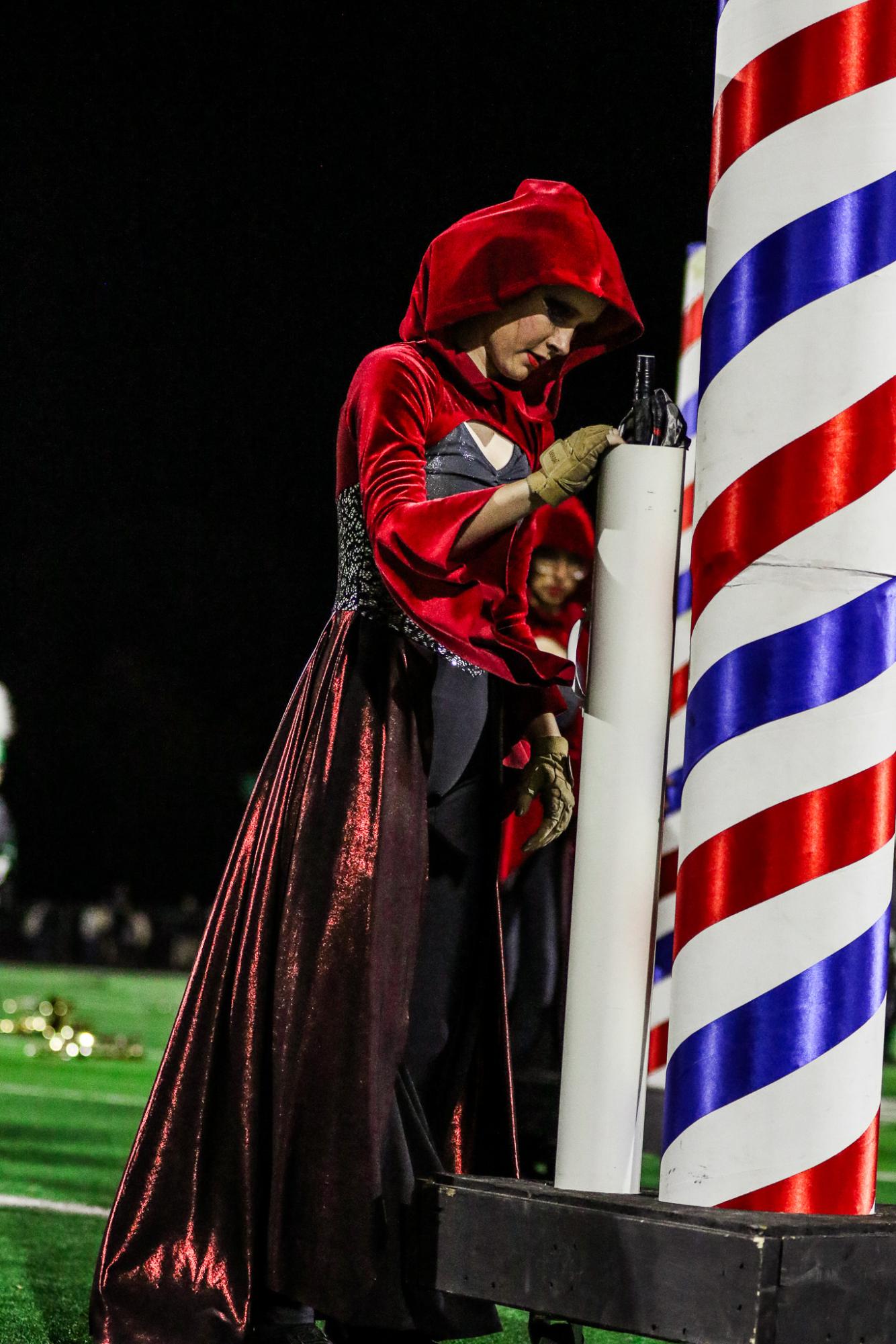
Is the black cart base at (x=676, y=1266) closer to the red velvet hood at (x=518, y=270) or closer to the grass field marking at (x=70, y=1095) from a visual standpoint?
the red velvet hood at (x=518, y=270)

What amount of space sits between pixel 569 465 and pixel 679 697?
9.51 ft

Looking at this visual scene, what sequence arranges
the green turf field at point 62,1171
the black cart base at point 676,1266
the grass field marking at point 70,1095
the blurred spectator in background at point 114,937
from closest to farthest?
the black cart base at point 676,1266 < the green turf field at point 62,1171 < the grass field marking at point 70,1095 < the blurred spectator in background at point 114,937

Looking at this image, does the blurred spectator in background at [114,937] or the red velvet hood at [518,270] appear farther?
the blurred spectator in background at [114,937]

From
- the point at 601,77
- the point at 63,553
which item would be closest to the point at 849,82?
the point at 601,77

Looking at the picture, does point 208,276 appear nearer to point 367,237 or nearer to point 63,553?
point 367,237

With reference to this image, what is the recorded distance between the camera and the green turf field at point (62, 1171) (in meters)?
2.77

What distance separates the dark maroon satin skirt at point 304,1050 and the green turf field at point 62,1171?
0.47m

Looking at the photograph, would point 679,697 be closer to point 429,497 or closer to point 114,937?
point 429,497

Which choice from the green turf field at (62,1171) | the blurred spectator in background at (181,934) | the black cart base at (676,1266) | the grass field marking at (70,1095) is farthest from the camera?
the blurred spectator in background at (181,934)

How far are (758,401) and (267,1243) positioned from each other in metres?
1.19

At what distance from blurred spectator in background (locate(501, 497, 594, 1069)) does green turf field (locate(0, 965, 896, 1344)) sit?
0.53m

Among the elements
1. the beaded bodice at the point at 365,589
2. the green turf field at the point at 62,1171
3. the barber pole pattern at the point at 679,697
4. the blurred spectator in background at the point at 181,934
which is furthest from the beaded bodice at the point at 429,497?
the blurred spectator in background at the point at 181,934

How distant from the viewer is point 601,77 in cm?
438

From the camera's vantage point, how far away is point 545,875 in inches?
137
